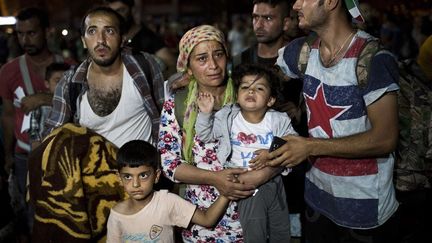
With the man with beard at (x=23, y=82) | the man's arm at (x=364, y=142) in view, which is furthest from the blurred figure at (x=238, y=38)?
the man's arm at (x=364, y=142)

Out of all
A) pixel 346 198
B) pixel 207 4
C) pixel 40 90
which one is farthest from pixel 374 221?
pixel 207 4

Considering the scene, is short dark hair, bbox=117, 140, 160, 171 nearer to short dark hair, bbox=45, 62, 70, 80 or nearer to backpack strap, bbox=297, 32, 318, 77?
backpack strap, bbox=297, 32, 318, 77

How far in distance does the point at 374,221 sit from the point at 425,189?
1.03 m

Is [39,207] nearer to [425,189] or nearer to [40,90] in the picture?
[40,90]

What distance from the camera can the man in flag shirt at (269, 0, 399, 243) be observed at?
2.72 m

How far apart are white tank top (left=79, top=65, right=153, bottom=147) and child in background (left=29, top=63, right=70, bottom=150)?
91 cm

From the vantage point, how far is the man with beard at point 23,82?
5.20 m

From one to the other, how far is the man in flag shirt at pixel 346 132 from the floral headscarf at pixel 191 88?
0.60 meters

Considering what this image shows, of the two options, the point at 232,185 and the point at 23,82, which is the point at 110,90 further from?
the point at 23,82

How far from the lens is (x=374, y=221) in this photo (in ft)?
9.51

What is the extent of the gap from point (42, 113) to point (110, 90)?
123 centimetres

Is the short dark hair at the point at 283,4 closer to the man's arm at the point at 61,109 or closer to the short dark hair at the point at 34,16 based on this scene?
the man's arm at the point at 61,109

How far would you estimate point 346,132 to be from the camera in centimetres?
286

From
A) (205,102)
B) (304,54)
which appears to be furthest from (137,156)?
(304,54)
